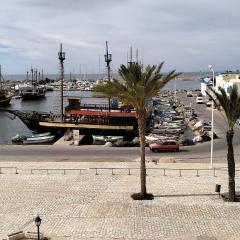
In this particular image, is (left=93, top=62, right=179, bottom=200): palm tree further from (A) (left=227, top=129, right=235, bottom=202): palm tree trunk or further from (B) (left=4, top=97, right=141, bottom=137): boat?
(B) (left=4, top=97, right=141, bottom=137): boat

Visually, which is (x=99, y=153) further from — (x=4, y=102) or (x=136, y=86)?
(x=4, y=102)

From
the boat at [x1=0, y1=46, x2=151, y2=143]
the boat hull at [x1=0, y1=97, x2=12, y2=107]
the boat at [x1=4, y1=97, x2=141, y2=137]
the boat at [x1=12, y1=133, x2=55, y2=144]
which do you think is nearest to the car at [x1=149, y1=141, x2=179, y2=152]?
the boat at [x1=0, y1=46, x2=151, y2=143]

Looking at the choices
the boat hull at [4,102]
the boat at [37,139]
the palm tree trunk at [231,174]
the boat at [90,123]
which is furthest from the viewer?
the boat hull at [4,102]

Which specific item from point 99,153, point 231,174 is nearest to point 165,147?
point 99,153

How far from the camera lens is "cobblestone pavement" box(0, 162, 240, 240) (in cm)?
2312

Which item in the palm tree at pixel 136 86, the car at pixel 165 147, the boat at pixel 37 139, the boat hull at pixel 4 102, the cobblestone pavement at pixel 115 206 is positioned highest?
the palm tree at pixel 136 86

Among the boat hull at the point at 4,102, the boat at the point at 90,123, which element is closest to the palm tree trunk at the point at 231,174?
the boat at the point at 90,123

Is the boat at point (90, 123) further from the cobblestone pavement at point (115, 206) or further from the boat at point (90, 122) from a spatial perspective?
the cobblestone pavement at point (115, 206)

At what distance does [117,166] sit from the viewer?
38.1 meters

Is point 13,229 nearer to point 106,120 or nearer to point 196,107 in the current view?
point 106,120

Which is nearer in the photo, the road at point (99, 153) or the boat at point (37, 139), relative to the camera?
the road at point (99, 153)

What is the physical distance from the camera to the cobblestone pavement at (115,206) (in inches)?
910

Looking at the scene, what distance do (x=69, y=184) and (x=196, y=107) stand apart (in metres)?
68.8

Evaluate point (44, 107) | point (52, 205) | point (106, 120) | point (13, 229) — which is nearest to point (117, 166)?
point (52, 205)
